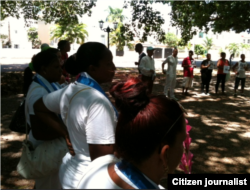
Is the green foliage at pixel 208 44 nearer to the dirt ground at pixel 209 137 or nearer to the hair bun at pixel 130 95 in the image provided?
the dirt ground at pixel 209 137

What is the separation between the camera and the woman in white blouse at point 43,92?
6.56 feet

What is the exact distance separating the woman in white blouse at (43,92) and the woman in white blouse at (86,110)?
0.19 metres

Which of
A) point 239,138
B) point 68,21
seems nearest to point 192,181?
point 239,138

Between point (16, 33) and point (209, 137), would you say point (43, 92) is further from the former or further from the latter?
point (16, 33)

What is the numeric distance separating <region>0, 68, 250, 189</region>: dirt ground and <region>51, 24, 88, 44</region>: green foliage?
149ft

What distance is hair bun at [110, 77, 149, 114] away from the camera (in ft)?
3.67

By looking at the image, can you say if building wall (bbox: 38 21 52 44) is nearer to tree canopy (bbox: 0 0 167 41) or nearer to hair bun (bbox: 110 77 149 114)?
tree canopy (bbox: 0 0 167 41)

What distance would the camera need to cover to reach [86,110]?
1.47 metres

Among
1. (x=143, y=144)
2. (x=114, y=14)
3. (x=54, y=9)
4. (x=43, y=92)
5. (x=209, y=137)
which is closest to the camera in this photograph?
(x=143, y=144)

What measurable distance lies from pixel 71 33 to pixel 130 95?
54.6 m

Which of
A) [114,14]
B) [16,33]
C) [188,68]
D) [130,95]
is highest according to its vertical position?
[114,14]

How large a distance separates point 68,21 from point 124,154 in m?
15.0

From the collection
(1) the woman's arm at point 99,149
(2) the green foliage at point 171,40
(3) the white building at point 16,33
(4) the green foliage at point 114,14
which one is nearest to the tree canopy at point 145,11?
(1) the woman's arm at point 99,149

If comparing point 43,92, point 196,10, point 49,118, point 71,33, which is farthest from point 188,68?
point 71,33
